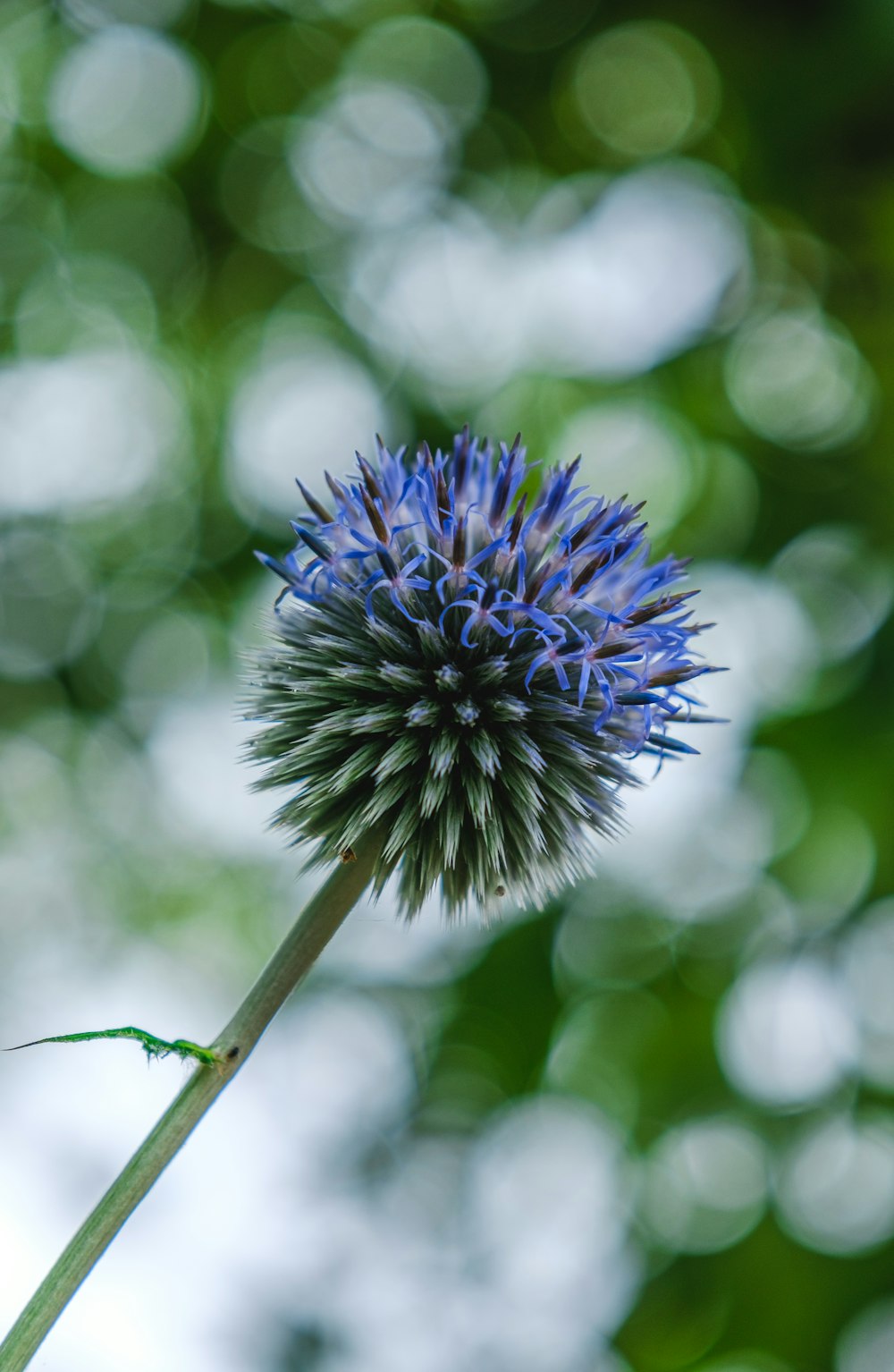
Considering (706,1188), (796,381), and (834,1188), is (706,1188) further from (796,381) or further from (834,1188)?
(796,381)

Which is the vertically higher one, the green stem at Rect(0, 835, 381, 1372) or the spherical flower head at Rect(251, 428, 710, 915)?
the spherical flower head at Rect(251, 428, 710, 915)

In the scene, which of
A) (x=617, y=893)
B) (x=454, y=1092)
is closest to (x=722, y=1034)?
(x=617, y=893)

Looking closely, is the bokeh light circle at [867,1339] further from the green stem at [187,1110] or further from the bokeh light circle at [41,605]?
the bokeh light circle at [41,605]

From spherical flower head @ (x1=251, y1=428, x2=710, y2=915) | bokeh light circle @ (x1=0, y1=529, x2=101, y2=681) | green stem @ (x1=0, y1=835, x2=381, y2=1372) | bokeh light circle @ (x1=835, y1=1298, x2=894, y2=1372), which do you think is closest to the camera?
green stem @ (x1=0, y1=835, x2=381, y2=1372)

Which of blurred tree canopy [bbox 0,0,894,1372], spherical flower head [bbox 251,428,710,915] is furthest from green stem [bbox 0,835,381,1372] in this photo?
blurred tree canopy [bbox 0,0,894,1372]

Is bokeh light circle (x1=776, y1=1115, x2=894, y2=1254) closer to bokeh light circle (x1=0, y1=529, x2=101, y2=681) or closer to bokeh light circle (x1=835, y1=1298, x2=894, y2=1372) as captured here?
bokeh light circle (x1=835, y1=1298, x2=894, y2=1372)

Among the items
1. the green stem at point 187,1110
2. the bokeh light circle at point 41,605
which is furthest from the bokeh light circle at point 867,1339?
the bokeh light circle at point 41,605

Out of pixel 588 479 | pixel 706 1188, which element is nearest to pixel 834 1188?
pixel 706 1188
